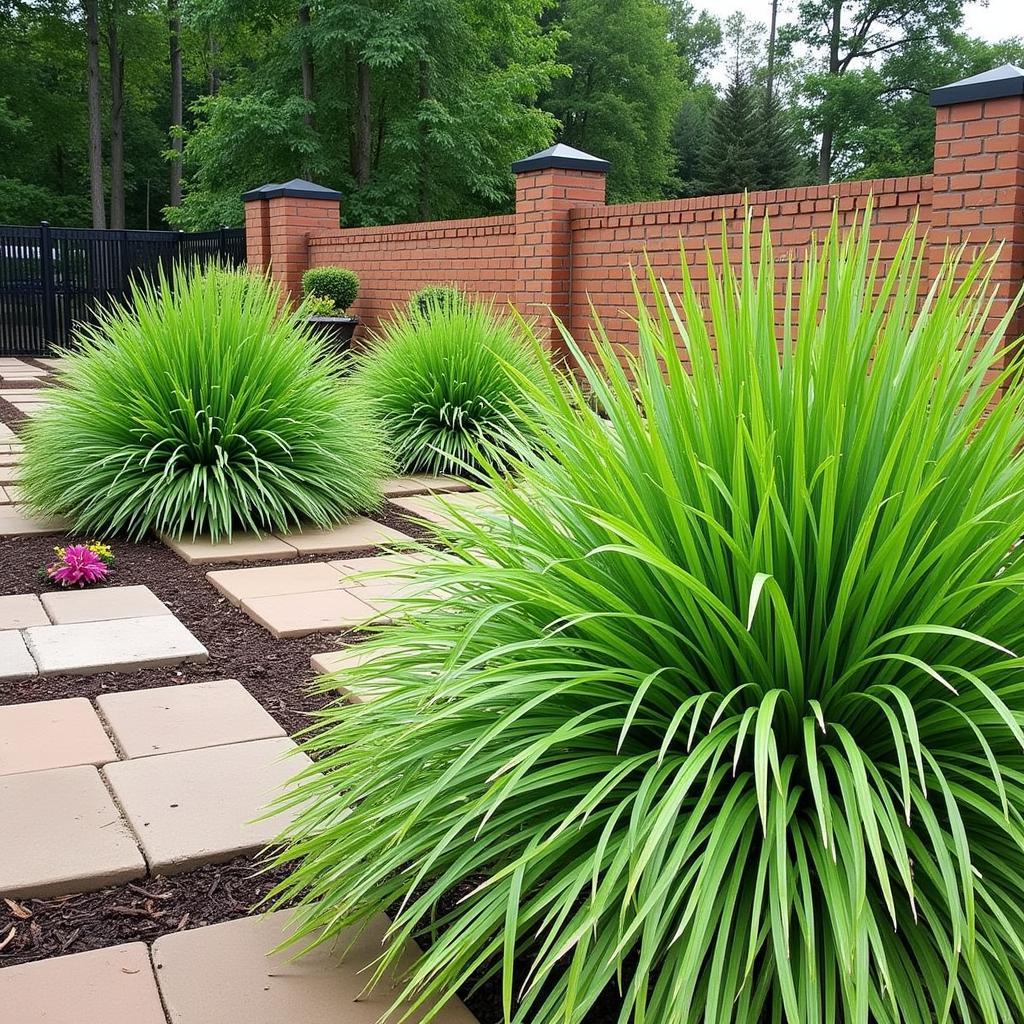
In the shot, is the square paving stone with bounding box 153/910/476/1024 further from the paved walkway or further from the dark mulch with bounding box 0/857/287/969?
the dark mulch with bounding box 0/857/287/969

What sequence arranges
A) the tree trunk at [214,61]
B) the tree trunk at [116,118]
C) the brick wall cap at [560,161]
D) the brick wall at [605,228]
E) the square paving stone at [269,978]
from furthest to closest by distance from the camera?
the tree trunk at [116,118], the tree trunk at [214,61], the brick wall cap at [560,161], the brick wall at [605,228], the square paving stone at [269,978]

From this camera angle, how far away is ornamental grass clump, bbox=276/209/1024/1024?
136 cm

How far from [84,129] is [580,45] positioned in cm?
1572

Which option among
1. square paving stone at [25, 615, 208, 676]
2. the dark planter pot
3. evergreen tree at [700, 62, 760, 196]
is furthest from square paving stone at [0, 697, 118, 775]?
evergreen tree at [700, 62, 760, 196]

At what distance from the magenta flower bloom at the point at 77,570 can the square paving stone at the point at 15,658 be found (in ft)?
2.08

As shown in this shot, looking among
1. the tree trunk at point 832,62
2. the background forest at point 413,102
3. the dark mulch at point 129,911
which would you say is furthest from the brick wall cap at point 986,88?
the tree trunk at point 832,62

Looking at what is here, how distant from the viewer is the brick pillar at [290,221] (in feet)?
42.2

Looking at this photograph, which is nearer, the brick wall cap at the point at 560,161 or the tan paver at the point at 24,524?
the tan paver at the point at 24,524

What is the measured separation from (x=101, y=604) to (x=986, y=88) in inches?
191

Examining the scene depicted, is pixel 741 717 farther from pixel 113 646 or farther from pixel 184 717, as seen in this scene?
pixel 113 646

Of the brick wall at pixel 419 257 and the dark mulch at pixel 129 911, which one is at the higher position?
the brick wall at pixel 419 257

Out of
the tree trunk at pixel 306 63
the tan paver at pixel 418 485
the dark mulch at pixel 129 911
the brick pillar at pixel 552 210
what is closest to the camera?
the dark mulch at pixel 129 911

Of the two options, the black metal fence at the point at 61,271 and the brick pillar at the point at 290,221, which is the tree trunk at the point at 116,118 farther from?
the brick pillar at the point at 290,221

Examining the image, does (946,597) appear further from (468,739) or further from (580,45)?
(580,45)
